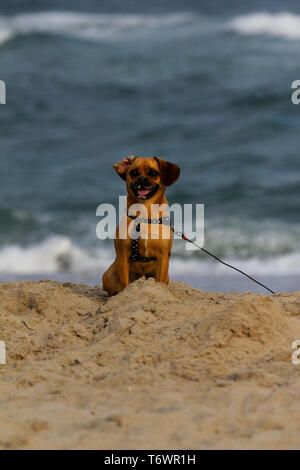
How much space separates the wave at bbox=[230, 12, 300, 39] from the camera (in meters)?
19.6

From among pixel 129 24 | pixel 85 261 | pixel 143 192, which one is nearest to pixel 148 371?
pixel 143 192

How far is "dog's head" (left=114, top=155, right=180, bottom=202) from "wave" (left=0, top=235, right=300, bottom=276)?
13.3 ft

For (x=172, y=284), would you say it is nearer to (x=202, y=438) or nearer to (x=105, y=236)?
(x=202, y=438)

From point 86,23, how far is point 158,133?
1018 centimetres

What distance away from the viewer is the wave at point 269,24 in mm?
19562

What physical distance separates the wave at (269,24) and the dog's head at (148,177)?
51.8 feet

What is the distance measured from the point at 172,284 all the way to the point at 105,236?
5.15 metres

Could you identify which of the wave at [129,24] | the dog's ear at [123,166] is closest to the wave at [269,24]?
the wave at [129,24]

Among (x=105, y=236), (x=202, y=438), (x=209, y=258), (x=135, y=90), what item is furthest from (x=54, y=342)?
(x=135, y=90)

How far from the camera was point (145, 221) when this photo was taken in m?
4.50

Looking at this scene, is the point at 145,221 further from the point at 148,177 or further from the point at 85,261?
the point at 85,261

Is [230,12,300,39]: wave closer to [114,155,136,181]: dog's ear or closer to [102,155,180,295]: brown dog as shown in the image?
[114,155,136,181]: dog's ear

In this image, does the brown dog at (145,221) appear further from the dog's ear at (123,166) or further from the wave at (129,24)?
the wave at (129,24)

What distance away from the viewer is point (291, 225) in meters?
10.4
